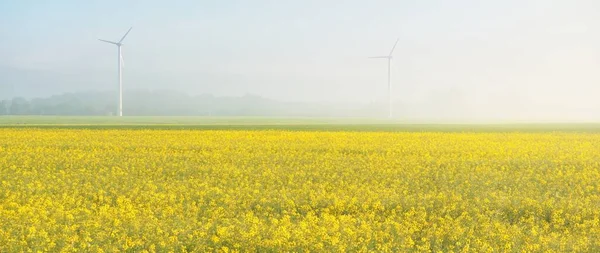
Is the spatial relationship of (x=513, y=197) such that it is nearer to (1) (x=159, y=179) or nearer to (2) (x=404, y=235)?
(2) (x=404, y=235)

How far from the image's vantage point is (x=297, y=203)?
17078 mm

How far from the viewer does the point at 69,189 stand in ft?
63.9

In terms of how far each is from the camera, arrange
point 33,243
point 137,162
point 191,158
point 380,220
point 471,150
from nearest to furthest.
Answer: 1. point 33,243
2. point 380,220
3. point 137,162
4. point 191,158
5. point 471,150

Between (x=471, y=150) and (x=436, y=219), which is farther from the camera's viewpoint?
(x=471, y=150)

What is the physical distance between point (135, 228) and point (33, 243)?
6.32ft

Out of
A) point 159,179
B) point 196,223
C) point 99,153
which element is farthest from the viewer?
point 99,153

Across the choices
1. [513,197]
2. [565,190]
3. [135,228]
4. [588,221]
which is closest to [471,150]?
[565,190]

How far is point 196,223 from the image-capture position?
14.3 metres

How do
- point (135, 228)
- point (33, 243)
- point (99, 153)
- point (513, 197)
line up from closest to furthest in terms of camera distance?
1. point (33, 243)
2. point (135, 228)
3. point (513, 197)
4. point (99, 153)

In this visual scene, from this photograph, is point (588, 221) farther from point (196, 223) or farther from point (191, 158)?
point (191, 158)

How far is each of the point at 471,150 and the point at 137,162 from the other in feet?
56.3

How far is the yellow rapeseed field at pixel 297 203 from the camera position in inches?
501

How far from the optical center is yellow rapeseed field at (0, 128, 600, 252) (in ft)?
41.7

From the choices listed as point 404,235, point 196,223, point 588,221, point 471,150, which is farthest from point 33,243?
point 471,150
